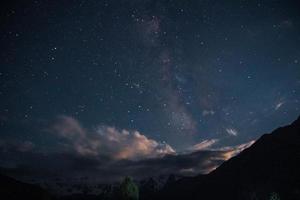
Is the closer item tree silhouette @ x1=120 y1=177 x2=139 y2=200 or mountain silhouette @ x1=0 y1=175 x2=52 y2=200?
mountain silhouette @ x1=0 y1=175 x2=52 y2=200

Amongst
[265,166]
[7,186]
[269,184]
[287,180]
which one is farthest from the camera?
[265,166]

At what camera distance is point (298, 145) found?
18312cm

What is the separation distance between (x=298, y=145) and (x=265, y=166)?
29768 mm

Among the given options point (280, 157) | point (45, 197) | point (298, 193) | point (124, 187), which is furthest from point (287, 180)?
point (45, 197)

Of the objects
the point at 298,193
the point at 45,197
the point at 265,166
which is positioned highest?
the point at 265,166

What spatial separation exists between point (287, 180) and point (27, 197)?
5972 inches

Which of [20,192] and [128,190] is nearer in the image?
Answer: [20,192]

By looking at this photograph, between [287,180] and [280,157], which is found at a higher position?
[280,157]

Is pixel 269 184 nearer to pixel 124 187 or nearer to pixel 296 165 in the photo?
pixel 296 165

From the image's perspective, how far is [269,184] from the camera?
172000 mm

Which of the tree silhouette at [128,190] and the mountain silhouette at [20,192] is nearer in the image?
the mountain silhouette at [20,192]

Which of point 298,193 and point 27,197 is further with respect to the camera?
point 298,193

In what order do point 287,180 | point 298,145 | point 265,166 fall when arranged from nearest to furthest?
point 287,180 → point 298,145 → point 265,166

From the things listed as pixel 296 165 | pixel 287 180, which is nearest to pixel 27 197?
pixel 287 180
